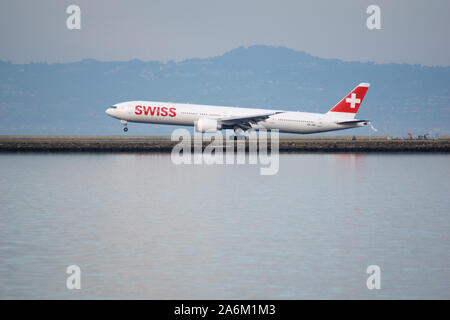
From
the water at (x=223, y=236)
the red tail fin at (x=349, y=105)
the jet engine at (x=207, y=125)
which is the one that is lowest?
the water at (x=223, y=236)

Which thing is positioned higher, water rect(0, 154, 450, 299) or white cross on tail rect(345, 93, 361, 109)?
white cross on tail rect(345, 93, 361, 109)

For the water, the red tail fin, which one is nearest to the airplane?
the red tail fin

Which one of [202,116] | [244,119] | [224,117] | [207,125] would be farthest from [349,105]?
[207,125]

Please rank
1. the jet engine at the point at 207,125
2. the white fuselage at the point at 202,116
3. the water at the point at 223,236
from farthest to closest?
1. the white fuselage at the point at 202,116
2. the jet engine at the point at 207,125
3. the water at the point at 223,236

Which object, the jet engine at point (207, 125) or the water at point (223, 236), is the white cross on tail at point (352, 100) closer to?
the jet engine at point (207, 125)

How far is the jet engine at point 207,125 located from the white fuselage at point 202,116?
105 centimetres

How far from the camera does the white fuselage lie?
8906cm

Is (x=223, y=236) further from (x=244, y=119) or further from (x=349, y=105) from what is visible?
(x=349, y=105)

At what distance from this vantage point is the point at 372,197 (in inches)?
1847

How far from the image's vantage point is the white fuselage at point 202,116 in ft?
292

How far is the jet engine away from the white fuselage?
41.3 inches

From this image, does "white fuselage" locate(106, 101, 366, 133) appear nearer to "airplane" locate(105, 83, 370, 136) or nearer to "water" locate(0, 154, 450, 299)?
"airplane" locate(105, 83, 370, 136)

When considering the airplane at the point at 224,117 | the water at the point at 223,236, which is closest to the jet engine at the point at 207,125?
the airplane at the point at 224,117
